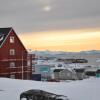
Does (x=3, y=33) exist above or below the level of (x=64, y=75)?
above

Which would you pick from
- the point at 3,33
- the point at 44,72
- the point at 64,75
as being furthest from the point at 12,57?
the point at 44,72

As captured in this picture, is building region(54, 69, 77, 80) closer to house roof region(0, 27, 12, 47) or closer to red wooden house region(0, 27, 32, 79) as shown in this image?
Result: red wooden house region(0, 27, 32, 79)

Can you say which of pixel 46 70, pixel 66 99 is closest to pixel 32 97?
pixel 66 99

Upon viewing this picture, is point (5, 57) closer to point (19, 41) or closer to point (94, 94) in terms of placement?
point (19, 41)

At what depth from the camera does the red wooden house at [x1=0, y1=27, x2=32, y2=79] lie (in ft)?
227

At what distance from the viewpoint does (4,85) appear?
102 feet

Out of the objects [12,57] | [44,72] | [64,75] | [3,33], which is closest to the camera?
[3,33]

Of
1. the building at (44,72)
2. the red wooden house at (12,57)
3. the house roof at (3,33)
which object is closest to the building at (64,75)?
the building at (44,72)

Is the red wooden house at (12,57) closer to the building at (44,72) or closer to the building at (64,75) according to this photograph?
the building at (44,72)

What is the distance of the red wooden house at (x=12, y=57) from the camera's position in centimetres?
6906

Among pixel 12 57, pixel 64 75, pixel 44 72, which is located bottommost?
pixel 64 75

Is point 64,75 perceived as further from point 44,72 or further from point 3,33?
point 3,33

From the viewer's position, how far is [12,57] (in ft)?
236

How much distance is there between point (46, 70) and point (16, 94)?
271 ft
